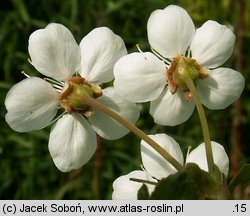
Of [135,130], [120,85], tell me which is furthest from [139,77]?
[135,130]

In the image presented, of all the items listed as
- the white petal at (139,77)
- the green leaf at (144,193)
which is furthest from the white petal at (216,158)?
the green leaf at (144,193)

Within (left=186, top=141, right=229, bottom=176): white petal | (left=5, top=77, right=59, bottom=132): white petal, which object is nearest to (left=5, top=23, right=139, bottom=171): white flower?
(left=5, top=77, right=59, bottom=132): white petal

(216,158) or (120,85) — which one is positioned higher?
(120,85)

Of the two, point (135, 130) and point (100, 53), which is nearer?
point (135, 130)

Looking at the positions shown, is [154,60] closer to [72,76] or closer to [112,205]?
[72,76]

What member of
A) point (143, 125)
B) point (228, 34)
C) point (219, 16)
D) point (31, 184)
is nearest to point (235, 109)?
point (143, 125)

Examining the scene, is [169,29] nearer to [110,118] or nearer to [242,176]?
[110,118]
